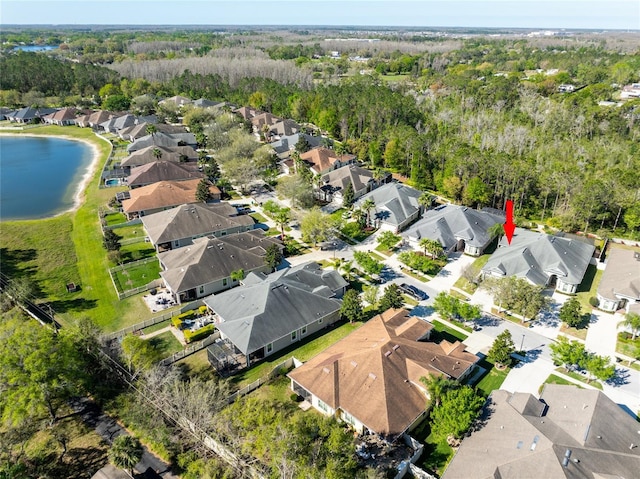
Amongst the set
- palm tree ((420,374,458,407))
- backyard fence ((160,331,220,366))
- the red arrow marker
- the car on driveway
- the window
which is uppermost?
palm tree ((420,374,458,407))

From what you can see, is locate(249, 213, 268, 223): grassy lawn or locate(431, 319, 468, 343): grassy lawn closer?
locate(431, 319, 468, 343): grassy lawn

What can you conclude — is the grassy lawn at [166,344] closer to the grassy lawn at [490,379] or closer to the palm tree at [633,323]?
the grassy lawn at [490,379]

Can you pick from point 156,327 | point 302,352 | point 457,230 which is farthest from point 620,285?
point 156,327

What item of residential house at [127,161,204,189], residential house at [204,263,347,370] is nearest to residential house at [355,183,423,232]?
residential house at [204,263,347,370]

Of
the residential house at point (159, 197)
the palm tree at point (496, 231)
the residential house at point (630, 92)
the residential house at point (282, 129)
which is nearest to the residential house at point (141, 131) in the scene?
the residential house at point (282, 129)

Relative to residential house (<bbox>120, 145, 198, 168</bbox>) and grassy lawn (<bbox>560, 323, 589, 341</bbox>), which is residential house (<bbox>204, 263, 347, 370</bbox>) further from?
residential house (<bbox>120, 145, 198, 168</bbox>)

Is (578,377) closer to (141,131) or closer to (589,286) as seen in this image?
(589,286)
